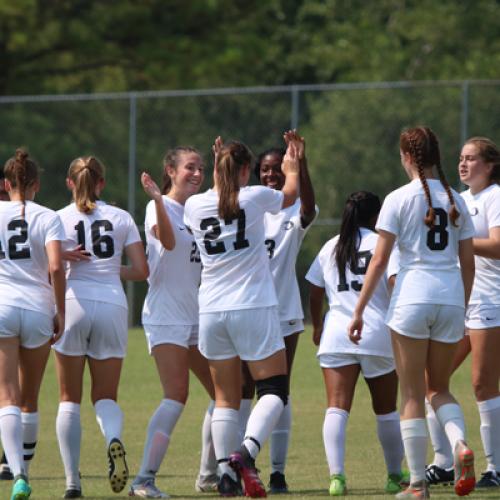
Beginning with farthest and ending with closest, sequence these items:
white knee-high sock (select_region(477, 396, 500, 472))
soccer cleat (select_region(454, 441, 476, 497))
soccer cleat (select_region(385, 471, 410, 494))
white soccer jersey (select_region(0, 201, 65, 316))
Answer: white knee-high sock (select_region(477, 396, 500, 472)) → soccer cleat (select_region(385, 471, 410, 494)) → white soccer jersey (select_region(0, 201, 65, 316)) → soccer cleat (select_region(454, 441, 476, 497))

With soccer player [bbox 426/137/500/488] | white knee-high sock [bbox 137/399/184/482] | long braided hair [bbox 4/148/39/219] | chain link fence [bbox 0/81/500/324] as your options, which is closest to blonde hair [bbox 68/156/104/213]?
long braided hair [bbox 4/148/39/219]

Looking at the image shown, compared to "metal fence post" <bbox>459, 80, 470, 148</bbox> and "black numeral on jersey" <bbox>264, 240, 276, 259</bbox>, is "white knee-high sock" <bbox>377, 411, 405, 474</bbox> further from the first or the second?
"metal fence post" <bbox>459, 80, 470, 148</bbox>

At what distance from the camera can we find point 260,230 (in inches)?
286

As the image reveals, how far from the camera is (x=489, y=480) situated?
778 centimetres

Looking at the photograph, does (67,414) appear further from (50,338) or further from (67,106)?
(67,106)

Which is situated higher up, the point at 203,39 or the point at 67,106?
the point at 203,39

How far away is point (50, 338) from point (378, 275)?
188 centimetres

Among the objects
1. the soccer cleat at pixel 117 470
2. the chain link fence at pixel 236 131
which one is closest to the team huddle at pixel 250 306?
the soccer cleat at pixel 117 470

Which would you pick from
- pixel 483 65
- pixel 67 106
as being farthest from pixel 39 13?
pixel 483 65

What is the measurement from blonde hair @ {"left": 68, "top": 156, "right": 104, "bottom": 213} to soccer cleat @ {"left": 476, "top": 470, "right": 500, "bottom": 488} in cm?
276

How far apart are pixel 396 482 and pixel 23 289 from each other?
7.93 feet

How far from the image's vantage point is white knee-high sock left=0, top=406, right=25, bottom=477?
283 inches

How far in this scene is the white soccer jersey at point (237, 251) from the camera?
7.20 m

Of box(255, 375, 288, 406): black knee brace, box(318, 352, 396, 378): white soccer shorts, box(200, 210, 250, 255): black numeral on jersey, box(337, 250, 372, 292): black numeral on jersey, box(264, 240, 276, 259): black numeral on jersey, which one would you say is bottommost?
box(255, 375, 288, 406): black knee brace
